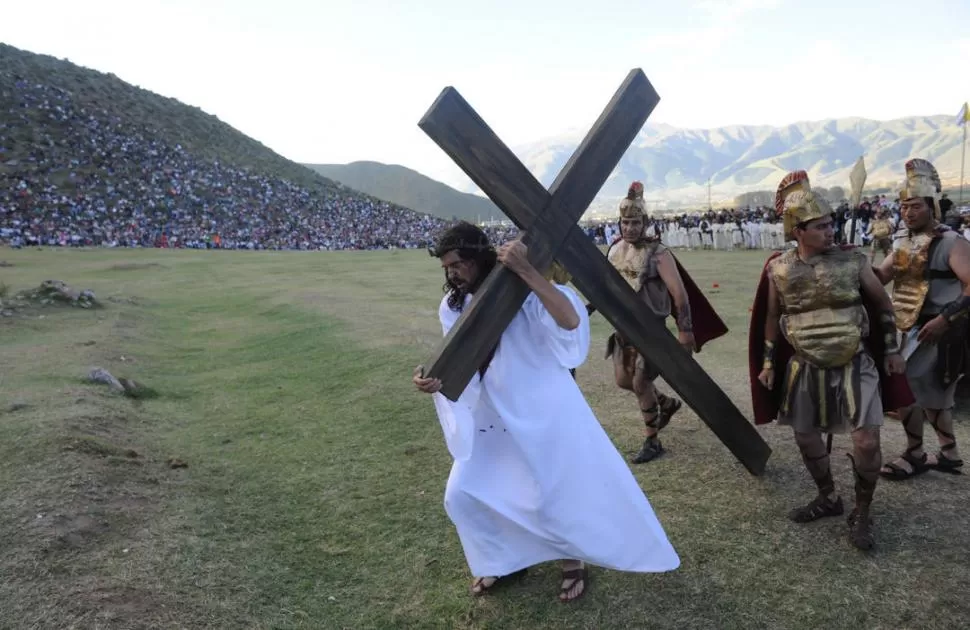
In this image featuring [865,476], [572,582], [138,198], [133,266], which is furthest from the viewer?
[138,198]

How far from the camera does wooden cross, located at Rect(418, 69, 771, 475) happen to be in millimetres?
2510

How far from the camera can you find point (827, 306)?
3385 mm

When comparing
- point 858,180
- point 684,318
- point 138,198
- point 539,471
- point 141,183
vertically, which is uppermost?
point 858,180

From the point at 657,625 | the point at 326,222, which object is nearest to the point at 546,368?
the point at 657,625

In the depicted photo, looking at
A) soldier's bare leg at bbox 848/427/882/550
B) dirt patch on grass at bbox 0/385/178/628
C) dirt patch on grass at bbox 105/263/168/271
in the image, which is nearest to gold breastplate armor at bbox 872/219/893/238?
soldier's bare leg at bbox 848/427/882/550

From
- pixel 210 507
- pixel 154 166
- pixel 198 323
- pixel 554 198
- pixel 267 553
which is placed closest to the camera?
pixel 554 198

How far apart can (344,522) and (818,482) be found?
2730mm

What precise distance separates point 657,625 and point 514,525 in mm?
731

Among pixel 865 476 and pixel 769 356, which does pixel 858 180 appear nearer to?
pixel 769 356

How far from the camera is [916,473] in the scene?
416 cm

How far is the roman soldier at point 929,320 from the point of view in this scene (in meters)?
4.17

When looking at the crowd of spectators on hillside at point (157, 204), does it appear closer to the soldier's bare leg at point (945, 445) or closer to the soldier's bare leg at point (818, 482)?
the soldier's bare leg at point (945, 445)

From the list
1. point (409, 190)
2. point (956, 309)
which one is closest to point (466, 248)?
point (956, 309)

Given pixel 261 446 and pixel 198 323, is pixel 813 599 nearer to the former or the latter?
pixel 261 446
